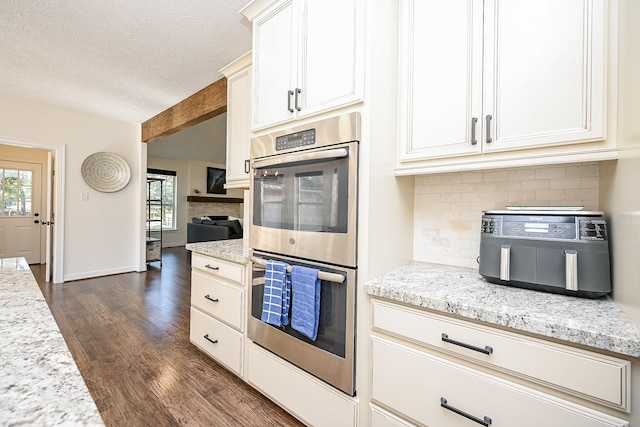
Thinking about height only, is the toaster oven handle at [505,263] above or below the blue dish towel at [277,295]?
above

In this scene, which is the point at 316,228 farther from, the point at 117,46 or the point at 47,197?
the point at 47,197

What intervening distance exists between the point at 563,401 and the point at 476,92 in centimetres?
112

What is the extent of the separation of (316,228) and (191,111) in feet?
9.73

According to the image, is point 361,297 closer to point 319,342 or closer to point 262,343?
point 319,342

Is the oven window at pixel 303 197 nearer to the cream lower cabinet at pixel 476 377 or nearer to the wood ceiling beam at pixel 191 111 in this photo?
the cream lower cabinet at pixel 476 377

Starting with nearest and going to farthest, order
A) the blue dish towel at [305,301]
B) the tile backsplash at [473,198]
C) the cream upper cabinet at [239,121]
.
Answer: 1. the tile backsplash at [473,198]
2. the blue dish towel at [305,301]
3. the cream upper cabinet at [239,121]

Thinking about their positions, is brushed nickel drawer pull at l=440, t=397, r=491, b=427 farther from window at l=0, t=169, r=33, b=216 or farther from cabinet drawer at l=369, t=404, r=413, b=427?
window at l=0, t=169, r=33, b=216

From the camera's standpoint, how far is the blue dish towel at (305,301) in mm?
Result: 1421

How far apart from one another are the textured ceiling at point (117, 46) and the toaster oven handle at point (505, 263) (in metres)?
2.10

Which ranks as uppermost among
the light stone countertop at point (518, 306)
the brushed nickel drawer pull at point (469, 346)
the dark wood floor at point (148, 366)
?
the light stone countertop at point (518, 306)

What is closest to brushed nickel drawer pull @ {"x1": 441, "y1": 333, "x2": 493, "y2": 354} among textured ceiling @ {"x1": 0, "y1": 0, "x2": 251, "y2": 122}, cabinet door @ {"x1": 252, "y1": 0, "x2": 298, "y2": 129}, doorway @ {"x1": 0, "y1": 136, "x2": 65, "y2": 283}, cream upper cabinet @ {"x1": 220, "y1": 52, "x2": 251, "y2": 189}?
cabinet door @ {"x1": 252, "y1": 0, "x2": 298, "y2": 129}

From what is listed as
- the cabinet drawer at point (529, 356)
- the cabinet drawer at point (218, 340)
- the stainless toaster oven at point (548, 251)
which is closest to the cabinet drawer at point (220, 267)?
the cabinet drawer at point (218, 340)

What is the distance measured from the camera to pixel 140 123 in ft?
15.9

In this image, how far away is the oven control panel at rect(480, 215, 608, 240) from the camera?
3.55ft
